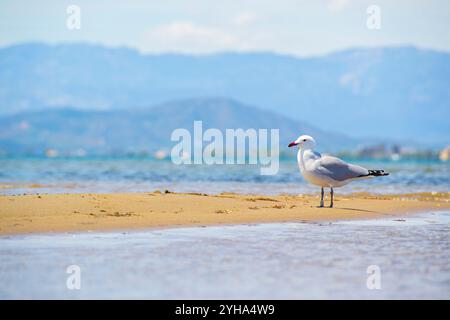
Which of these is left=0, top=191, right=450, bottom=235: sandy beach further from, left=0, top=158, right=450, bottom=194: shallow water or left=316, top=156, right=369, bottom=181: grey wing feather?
left=0, top=158, right=450, bottom=194: shallow water

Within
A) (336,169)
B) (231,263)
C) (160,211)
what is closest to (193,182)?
(336,169)

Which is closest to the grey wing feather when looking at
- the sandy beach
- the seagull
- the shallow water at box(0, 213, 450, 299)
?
the seagull

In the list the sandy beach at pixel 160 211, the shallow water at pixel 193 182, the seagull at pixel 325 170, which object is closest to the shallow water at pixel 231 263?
the sandy beach at pixel 160 211

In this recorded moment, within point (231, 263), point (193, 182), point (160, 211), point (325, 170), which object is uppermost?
point (325, 170)

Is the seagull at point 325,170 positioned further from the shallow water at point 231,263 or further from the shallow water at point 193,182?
the shallow water at point 193,182

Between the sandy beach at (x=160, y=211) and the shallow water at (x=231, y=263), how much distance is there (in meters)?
0.90

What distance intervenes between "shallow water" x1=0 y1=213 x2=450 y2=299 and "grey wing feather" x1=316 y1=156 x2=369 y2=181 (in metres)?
3.75

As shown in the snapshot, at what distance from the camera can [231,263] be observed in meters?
10.4

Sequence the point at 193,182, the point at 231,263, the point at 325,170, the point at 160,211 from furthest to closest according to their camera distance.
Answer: the point at 193,182, the point at 325,170, the point at 160,211, the point at 231,263

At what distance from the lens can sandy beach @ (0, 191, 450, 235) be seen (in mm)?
14000

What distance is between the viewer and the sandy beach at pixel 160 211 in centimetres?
1400

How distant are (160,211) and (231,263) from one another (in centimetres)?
585

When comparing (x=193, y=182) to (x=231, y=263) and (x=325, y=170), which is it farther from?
(x=231, y=263)
